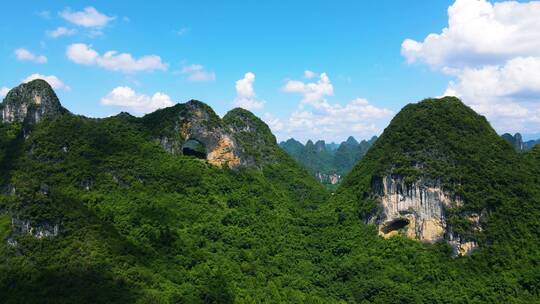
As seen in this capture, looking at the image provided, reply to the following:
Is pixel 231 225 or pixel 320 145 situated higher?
pixel 320 145

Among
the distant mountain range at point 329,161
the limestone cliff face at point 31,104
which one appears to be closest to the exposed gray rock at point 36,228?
the limestone cliff face at point 31,104

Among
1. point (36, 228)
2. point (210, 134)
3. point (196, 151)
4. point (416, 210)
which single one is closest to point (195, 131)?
point (210, 134)

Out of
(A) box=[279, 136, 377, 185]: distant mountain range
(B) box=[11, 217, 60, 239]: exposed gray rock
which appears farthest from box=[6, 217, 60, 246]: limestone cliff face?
(A) box=[279, 136, 377, 185]: distant mountain range

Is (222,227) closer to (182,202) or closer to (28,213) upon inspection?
(182,202)

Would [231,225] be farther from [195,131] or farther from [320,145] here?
[320,145]

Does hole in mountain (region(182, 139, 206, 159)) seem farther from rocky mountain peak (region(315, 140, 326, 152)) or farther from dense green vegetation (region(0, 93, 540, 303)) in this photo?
rocky mountain peak (region(315, 140, 326, 152))

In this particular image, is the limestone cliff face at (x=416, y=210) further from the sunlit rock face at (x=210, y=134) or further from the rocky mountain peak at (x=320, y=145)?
the rocky mountain peak at (x=320, y=145)

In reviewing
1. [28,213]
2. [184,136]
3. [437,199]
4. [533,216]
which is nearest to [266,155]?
[184,136]

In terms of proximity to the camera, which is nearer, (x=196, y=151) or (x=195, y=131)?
(x=195, y=131)
